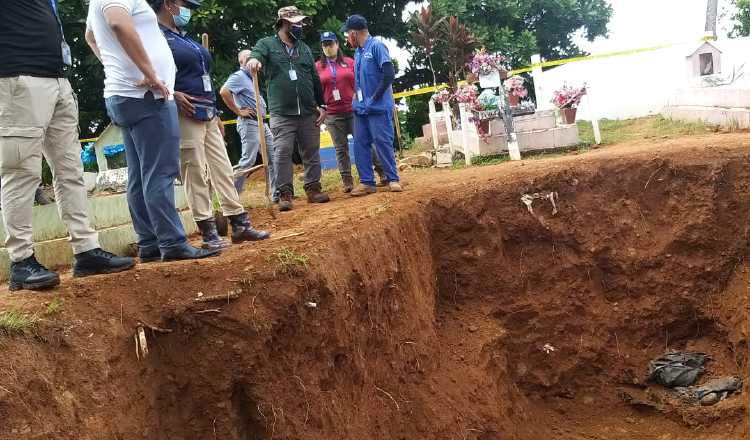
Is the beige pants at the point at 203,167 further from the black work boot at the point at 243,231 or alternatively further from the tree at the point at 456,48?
the tree at the point at 456,48

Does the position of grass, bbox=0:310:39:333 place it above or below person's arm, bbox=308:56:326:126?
below

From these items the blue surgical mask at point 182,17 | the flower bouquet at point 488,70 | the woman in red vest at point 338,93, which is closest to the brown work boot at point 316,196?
the woman in red vest at point 338,93

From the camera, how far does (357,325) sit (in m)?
4.73

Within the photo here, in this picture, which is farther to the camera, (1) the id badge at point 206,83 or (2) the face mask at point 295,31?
(2) the face mask at point 295,31

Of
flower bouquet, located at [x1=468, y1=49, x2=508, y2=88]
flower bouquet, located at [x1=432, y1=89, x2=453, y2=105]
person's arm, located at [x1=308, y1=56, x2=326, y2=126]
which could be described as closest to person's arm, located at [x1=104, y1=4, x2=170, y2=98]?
person's arm, located at [x1=308, y1=56, x2=326, y2=126]

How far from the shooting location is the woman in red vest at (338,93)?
7082mm

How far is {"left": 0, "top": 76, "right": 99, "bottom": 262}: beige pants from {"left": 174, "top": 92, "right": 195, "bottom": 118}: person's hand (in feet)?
2.63

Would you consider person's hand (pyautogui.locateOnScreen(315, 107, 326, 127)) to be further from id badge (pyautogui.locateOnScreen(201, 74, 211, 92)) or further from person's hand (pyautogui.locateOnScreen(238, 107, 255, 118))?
id badge (pyautogui.locateOnScreen(201, 74, 211, 92))

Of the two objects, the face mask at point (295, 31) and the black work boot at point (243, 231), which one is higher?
the face mask at point (295, 31)

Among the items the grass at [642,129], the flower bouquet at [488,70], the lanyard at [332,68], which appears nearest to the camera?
the lanyard at [332,68]

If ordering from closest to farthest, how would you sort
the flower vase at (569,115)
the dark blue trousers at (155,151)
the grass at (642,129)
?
the dark blue trousers at (155,151), the grass at (642,129), the flower vase at (569,115)

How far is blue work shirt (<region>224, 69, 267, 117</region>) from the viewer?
24.2 ft

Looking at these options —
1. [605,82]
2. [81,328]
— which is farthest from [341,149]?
[605,82]

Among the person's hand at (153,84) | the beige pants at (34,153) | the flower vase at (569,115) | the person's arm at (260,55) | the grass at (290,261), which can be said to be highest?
the person's arm at (260,55)
